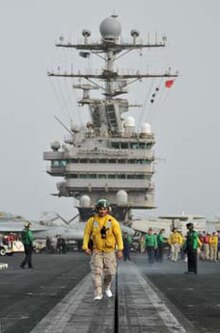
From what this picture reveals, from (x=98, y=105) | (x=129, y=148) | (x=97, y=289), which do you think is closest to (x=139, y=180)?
(x=129, y=148)

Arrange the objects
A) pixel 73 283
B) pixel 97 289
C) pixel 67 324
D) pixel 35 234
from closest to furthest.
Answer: pixel 67 324 → pixel 97 289 → pixel 73 283 → pixel 35 234

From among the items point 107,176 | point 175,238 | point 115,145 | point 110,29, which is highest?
point 110,29

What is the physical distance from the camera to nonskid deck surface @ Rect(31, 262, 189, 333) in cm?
1044

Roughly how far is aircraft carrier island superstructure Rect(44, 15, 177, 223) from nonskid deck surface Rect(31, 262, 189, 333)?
194ft

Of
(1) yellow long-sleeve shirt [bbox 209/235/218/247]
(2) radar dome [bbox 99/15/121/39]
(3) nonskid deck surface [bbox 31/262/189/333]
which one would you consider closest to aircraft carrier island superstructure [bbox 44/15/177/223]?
(2) radar dome [bbox 99/15/121/39]

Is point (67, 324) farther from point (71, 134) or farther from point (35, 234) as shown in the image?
point (71, 134)

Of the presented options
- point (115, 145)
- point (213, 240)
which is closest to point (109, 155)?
point (115, 145)

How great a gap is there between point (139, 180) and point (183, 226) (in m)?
6.72

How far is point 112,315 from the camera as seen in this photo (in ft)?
39.1

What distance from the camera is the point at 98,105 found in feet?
253

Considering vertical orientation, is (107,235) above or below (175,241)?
below

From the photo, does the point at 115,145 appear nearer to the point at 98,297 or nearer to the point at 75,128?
the point at 75,128

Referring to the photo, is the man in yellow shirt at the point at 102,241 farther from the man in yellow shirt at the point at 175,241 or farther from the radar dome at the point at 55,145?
the radar dome at the point at 55,145

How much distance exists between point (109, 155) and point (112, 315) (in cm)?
6386
